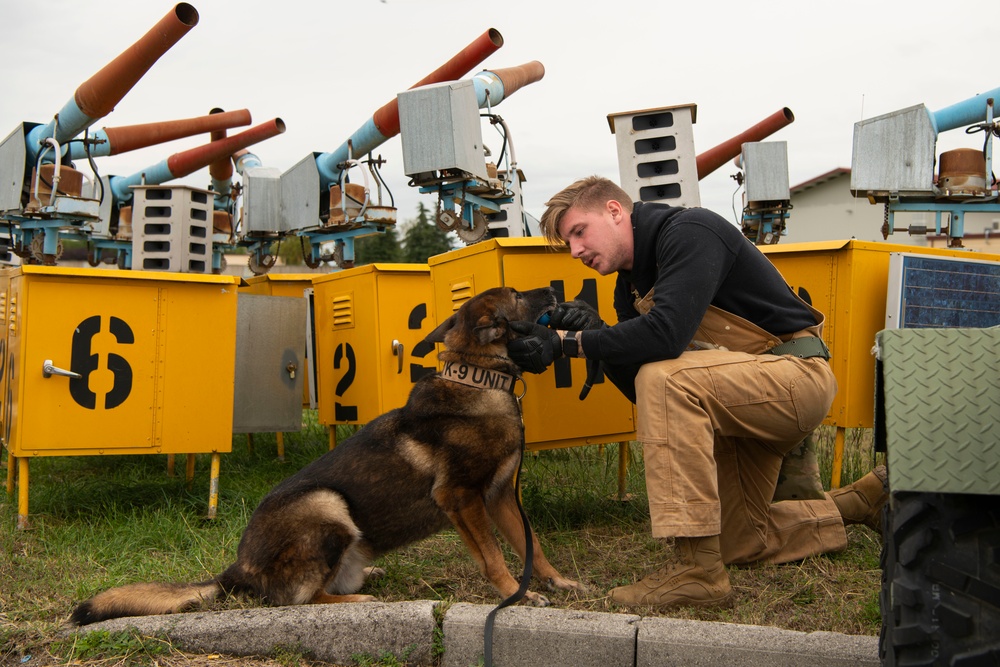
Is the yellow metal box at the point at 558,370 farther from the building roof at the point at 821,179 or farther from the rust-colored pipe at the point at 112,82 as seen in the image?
the building roof at the point at 821,179

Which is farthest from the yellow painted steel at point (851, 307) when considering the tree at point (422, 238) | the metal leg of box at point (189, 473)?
the tree at point (422, 238)

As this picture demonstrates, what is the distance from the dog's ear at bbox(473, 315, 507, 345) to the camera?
357 cm

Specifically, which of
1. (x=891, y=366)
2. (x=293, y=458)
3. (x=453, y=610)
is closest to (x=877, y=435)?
(x=891, y=366)

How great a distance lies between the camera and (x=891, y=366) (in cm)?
197

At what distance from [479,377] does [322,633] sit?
1.18 meters

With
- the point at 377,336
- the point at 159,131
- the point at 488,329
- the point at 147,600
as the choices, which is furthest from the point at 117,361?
the point at 159,131

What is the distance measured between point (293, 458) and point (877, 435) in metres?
5.12

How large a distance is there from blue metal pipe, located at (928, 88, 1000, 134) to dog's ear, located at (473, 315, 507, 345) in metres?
4.77

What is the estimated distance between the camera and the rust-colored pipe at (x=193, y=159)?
11125 mm

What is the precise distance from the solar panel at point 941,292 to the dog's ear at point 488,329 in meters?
1.98

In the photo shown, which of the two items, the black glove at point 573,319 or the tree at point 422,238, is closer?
the black glove at point 573,319

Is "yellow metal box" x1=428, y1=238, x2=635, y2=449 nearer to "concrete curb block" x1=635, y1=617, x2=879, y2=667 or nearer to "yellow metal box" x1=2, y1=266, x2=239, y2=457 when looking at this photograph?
"concrete curb block" x1=635, y1=617, x2=879, y2=667

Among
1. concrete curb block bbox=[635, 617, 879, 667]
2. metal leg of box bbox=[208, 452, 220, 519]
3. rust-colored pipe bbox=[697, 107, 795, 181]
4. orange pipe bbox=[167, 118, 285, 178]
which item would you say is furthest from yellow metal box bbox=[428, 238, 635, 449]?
orange pipe bbox=[167, 118, 285, 178]

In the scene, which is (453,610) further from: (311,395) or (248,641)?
(311,395)
